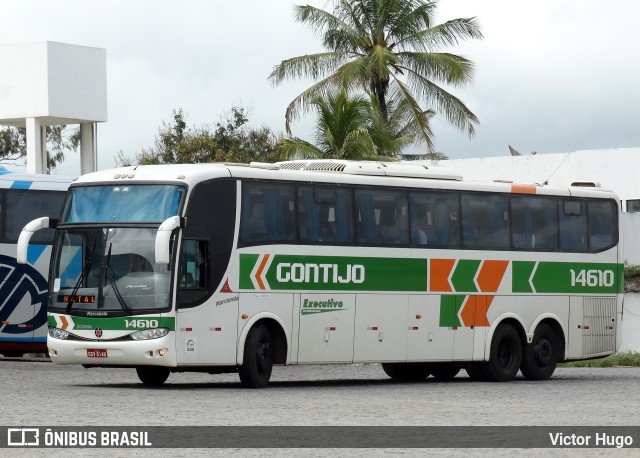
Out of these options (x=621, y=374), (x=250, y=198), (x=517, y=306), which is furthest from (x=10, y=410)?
(x=621, y=374)

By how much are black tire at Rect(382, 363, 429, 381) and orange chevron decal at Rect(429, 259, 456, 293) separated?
8.19 feet

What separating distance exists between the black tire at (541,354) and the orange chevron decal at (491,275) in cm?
140

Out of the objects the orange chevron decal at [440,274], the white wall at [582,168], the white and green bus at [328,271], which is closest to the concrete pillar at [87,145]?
the white wall at [582,168]

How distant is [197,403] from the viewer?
60.9 feet

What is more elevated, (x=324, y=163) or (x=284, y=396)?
(x=324, y=163)

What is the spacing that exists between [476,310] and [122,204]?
22.4 feet

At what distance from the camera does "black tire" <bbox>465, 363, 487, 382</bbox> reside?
26203mm

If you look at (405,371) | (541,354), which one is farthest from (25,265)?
(541,354)

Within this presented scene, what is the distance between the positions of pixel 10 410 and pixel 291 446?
15.0 ft

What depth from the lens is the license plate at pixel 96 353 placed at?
2103 cm

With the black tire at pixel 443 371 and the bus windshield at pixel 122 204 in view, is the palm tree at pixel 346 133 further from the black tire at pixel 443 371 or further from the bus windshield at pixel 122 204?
the bus windshield at pixel 122 204

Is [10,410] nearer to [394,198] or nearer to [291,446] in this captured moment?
[291,446]

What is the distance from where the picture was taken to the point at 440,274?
24953mm

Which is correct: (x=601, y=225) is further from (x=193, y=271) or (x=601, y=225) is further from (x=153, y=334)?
(x=153, y=334)
